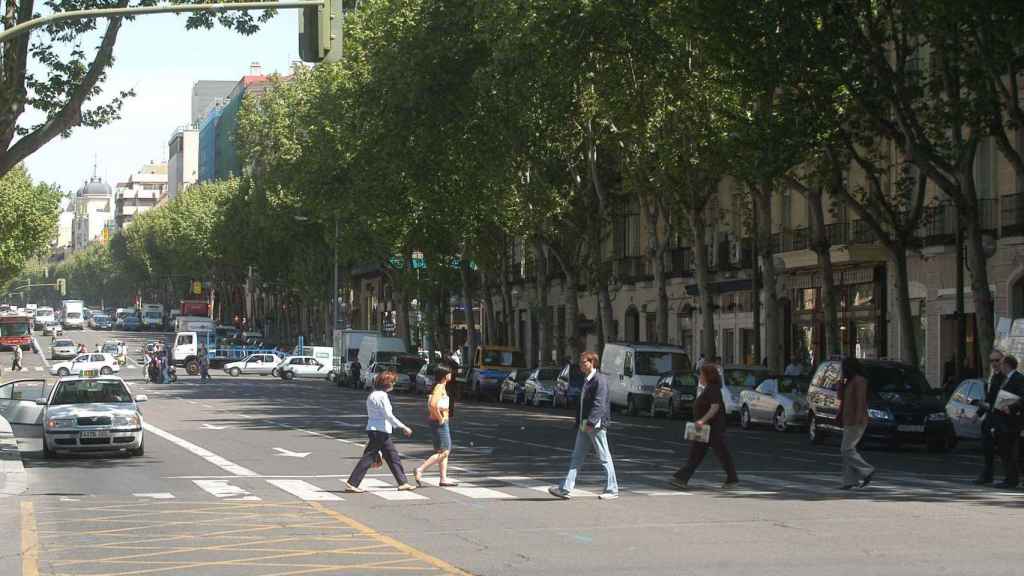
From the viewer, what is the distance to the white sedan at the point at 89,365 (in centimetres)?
7381

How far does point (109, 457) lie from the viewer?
89.8 feet

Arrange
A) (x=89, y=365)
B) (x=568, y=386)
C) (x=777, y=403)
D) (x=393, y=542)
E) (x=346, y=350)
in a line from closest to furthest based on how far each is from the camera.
Answer: (x=393, y=542) → (x=777, y=403) → (x=568, y=386) → (x=89, y=365) → (x=346, y=350)

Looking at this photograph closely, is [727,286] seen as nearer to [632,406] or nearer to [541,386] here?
[541,386]

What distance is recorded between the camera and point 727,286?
60406mm

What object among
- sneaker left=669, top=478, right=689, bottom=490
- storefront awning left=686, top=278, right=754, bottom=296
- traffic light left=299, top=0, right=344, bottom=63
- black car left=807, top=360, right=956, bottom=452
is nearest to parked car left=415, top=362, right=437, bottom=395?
storefront awning left=686, top=278, right=754, bottom=296

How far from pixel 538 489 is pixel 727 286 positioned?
4088 cm

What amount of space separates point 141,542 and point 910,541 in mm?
6722

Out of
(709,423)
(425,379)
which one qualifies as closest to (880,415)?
(709,423)

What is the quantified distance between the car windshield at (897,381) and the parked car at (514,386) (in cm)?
2605

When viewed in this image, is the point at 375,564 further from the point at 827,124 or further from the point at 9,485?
the point at 827,124

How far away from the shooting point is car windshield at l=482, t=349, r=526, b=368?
2485 inches

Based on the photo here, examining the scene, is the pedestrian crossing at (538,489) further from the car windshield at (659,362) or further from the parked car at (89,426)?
the car windshield at (659,362)

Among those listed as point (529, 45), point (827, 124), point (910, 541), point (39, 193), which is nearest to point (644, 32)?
point (529, 45)

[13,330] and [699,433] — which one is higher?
[13,330]
